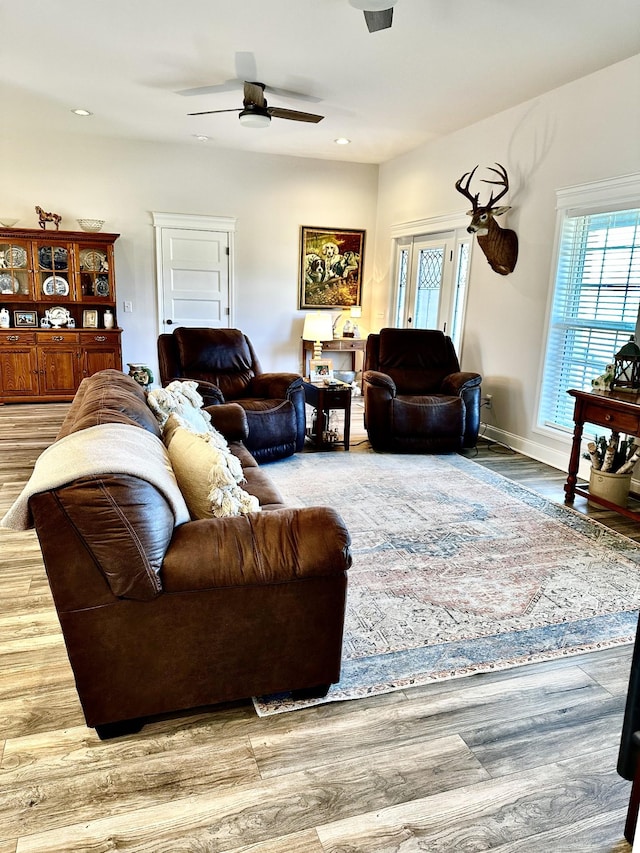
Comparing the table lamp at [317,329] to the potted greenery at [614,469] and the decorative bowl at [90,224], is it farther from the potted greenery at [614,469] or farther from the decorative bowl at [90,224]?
the potted greenery at [614,469]

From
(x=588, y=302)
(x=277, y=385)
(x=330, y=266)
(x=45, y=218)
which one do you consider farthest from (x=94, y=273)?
(x=588, y=302)

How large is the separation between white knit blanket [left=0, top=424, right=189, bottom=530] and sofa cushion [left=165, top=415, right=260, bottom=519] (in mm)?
95

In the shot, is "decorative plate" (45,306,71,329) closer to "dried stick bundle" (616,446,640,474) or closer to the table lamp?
the table lamp

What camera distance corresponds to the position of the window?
4.01 m

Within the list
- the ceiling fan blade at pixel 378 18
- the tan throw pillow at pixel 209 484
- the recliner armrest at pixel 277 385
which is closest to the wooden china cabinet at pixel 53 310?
the recliner armrest at pixel 277 385

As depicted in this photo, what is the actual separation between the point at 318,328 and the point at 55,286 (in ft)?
10.3

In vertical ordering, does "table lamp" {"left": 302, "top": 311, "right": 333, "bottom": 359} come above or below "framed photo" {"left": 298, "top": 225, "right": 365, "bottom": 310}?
below

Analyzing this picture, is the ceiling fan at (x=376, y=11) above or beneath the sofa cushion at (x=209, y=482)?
above

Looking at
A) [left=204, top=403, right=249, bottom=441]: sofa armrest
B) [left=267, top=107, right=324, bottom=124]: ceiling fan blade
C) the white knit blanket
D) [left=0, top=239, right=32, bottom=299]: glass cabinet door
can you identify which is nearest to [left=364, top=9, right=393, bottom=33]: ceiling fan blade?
[left=267, top=107, right=324, bottom=124]: ceiling fan blade

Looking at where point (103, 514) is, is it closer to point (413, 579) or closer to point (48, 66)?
point (413, 579)

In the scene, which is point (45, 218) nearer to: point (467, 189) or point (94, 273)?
point (94, 273)

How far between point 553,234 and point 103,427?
4.15 meters

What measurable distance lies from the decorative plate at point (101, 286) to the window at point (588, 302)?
502 cm

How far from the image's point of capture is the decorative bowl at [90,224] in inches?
255
